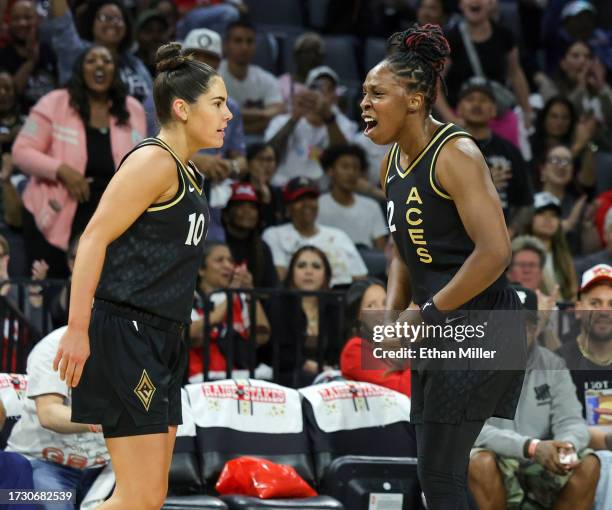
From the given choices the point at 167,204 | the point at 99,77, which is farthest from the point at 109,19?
the point at 167,204

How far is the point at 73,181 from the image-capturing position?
7.26 metres

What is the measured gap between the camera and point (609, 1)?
12523 mm

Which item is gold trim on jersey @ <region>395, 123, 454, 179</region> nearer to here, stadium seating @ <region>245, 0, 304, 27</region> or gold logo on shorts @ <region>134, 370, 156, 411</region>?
gold logo on shorts @ <region>134, 370, 156, 411</region>

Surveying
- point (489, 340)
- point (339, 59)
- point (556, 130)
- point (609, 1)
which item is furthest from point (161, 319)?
point (609, 1)

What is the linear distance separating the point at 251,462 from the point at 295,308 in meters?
1.62

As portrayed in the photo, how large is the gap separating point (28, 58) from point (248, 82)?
5.71ft

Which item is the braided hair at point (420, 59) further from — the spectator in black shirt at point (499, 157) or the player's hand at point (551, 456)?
the spectator in black shirt at point (499, 157)

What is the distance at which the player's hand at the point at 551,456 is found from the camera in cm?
590

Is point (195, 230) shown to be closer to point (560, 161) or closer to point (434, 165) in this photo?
point (434, 165)

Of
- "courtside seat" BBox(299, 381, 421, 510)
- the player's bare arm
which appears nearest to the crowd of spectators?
"courtside seat" BBox(299, 381, 421, 510)

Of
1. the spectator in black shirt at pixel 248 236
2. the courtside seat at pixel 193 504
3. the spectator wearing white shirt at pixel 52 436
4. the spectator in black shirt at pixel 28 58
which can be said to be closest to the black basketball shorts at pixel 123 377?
the spectator wearing white shirt at pixel 52 436

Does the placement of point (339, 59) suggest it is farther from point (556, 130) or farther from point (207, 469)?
point (207, 469)

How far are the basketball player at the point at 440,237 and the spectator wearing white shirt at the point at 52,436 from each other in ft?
5.94

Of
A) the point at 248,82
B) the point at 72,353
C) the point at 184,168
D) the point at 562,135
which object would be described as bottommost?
the point at 72,353
